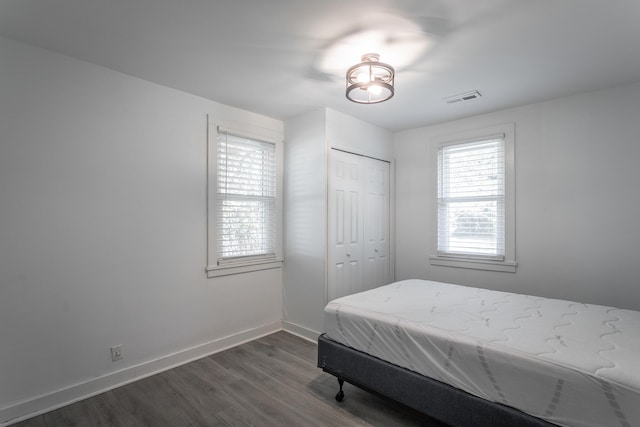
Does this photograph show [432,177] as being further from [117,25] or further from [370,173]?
[117,25]

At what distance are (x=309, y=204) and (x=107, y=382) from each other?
7.92 feet

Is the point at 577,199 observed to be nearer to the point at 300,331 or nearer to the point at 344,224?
the point at 344,224

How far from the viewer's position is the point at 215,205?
322 centimetres

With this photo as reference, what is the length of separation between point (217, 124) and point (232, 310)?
2009mm

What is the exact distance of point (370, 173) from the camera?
158 inches

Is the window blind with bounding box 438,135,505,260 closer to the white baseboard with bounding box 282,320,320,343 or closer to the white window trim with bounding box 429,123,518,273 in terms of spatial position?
the white window trim with bounding box 429,123,518,273

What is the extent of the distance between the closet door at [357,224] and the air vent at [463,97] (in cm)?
117

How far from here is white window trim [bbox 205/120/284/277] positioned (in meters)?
3.18

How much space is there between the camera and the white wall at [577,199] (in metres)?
2.79

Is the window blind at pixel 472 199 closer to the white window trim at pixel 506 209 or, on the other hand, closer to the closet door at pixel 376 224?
the white window trim at pixel 506 209

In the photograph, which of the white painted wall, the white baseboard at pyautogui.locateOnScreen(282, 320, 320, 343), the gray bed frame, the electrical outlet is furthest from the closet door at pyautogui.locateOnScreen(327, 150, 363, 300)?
the electrical outlet

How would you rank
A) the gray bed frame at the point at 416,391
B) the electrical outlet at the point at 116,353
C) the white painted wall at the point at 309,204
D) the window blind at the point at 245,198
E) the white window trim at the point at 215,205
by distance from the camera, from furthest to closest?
the white painted wall at the point at 309,204 < the window blind at the point at 245,198 < the white window trim at the point at 215,205 < the electrical outlet at the point at 116,353 < the gray bed frame at the point at 416,391

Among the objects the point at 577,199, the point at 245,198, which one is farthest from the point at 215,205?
the point at 577,199

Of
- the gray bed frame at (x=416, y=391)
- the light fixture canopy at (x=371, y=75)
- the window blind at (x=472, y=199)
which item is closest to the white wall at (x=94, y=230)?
the gray bed frame at (x=416, y=391)
